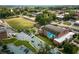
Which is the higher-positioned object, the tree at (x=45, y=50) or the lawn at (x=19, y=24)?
the lawn at (x=19, y=24)

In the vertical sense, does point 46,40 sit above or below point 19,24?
below

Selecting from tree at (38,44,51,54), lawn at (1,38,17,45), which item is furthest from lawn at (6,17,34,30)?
tree at (38,44,51,54)

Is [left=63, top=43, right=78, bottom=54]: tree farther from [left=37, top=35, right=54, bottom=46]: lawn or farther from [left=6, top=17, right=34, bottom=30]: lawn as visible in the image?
[left=6, top=17, right=34, bottom=30]: lawn

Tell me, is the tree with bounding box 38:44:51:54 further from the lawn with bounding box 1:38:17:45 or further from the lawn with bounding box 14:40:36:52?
the lawn with bounding box 1:38:17:45

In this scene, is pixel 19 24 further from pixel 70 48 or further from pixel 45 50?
pixel 70 48

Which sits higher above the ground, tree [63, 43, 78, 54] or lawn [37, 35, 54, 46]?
lawn [37, 35, 54, 46]

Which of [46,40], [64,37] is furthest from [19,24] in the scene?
[64,37]

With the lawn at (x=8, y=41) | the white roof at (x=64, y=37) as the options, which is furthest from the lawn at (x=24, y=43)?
the white roof at (x=64, y=37)

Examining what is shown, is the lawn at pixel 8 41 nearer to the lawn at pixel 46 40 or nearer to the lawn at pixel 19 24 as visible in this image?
the lawn at pixel 19 24

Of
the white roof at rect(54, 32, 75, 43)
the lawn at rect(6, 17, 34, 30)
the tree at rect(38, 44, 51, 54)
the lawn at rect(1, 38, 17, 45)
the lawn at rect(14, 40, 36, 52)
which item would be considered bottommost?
the tree at rect(38, 44, 51, 54)
